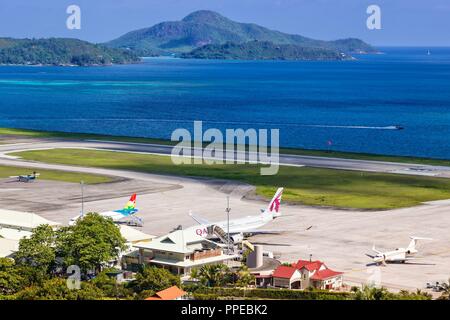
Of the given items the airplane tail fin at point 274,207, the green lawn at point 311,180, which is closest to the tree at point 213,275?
the airplane tail fin at point 274,207

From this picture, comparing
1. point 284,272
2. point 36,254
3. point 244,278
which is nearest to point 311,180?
point 284,272

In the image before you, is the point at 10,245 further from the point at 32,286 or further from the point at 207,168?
the point at 207,168

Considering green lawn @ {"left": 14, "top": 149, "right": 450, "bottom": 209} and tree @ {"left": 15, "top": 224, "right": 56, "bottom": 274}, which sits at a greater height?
tree @ {"left": 15, "top": 224, "right": 56, "bottom": 274}

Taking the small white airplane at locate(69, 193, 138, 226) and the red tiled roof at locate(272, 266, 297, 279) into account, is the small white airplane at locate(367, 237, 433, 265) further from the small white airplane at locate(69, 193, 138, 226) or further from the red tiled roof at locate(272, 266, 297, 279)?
the small white airplane at locate(69, 193, 138, 226)

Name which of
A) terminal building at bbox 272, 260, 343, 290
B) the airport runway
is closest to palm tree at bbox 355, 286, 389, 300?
terminal building at bbox 272, 260, 343, 290

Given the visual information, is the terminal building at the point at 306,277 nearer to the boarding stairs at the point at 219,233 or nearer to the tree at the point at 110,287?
the tree at the point at 110,287

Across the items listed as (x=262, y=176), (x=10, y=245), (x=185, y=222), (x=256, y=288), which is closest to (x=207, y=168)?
(x=262, y=176)
